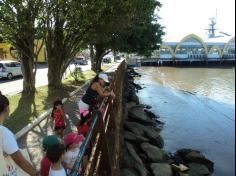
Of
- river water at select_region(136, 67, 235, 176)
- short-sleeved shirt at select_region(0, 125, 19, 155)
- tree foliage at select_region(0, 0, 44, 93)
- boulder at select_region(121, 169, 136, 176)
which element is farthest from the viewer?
tree foliage at select_region(0, 0, 44, 93)

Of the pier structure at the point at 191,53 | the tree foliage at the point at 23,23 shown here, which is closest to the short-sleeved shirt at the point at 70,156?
the tree foliage at the point at 23,23

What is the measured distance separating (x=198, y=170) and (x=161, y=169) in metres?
1.83

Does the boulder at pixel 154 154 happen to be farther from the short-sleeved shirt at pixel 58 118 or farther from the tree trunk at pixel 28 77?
the tree trunk at pixel 28 77

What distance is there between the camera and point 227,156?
15852 millimetres

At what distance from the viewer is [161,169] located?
37.3 ft

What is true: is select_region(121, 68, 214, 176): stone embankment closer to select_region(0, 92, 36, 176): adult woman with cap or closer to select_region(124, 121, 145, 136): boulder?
select_region(124, 121, 145, 136): boulder

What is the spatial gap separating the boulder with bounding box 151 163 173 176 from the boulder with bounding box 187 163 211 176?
1025 mm

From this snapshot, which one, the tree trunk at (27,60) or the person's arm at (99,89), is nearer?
the person's arm at (99,89)

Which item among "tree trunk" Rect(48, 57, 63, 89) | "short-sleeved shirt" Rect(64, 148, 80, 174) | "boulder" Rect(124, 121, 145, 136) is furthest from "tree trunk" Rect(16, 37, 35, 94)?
"short-sleeved shirt" Rect(64, 148, 80, 174)

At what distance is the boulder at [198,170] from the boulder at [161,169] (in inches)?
40.4

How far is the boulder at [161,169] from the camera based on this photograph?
1116 cm

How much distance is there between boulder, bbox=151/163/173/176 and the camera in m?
11.2

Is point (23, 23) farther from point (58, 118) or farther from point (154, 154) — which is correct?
point (58, 118)

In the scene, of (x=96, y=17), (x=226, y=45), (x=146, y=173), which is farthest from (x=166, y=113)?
(x=226, y=45)
